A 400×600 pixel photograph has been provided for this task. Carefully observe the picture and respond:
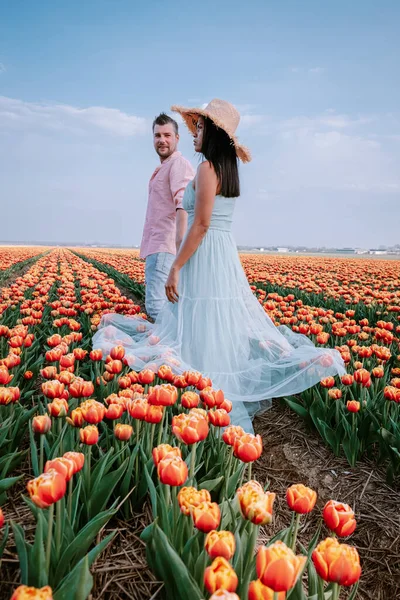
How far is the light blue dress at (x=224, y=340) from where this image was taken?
2.77 metres

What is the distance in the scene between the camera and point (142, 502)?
1693 millimetres

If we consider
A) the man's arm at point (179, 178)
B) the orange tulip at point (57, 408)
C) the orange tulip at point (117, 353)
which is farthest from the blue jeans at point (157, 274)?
the orange tulip at point (57, 408)

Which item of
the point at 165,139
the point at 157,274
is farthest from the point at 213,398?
the point at 165,139

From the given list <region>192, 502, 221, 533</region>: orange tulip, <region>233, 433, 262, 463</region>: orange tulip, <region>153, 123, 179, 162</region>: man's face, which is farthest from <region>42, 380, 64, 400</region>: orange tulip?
<region>153, 123, 179, 162</region>: man's face

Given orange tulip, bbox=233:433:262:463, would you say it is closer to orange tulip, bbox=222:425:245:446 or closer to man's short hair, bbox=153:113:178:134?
orange tulip, bbox=222:425:245:446

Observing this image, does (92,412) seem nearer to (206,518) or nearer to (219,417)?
(219,417)

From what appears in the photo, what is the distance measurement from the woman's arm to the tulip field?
0.97 m

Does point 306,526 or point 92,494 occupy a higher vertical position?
point 92,494

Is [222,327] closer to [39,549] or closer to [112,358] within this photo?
[112,358]

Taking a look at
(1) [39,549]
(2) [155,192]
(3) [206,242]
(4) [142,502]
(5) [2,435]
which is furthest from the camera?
(2) [155,192]

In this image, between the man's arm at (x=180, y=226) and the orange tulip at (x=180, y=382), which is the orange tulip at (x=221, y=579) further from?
the man's arm at (x=180, y=226)

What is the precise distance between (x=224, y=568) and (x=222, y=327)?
231 centimetres

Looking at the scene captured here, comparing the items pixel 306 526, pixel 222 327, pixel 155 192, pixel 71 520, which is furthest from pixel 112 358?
pixel 155 192

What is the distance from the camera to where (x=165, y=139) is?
14.4ft
